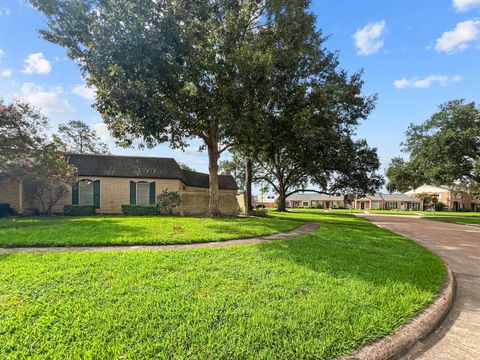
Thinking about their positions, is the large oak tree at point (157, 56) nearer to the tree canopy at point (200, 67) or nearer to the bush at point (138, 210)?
the tree canopy at point (200, 67)

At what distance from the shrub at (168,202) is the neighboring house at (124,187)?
0.41 meters

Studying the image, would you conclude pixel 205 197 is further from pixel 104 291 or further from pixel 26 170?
pixel 104 291

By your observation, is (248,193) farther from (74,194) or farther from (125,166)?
(74,194)

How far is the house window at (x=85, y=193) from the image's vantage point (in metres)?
21.0

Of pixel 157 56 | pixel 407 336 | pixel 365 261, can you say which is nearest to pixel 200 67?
pixel 157 56

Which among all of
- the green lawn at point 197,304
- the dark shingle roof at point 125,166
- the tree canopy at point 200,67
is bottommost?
the green lawn at point 197,304

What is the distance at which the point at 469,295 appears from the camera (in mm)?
5516

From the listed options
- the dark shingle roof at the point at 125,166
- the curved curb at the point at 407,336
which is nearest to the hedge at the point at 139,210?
the dark shingle roof at the point at 125,166

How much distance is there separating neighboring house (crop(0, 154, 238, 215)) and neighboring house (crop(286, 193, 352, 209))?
5963 centimetres

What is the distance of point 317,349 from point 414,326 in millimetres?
1671

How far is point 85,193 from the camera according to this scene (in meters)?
21.1

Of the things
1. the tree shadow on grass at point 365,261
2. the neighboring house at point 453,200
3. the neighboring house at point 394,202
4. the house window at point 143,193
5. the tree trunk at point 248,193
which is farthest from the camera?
the neighboring house at point 394,202

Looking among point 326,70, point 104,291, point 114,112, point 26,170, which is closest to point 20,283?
point 104,291

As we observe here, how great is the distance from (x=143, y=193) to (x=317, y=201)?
211 ft
